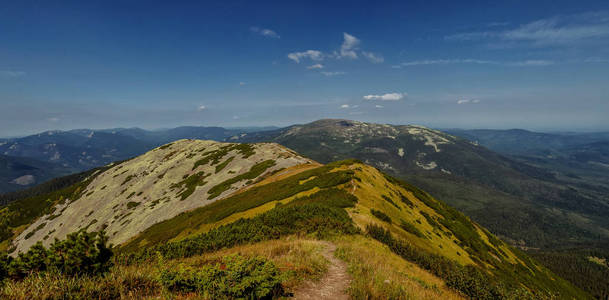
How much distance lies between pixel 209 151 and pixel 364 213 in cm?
10077

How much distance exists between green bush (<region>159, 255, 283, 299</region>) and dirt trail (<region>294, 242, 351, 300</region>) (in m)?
1.71

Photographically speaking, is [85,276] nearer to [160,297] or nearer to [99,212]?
A: [160,297]

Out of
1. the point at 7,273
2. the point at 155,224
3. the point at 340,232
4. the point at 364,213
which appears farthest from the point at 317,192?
the point at 155,224

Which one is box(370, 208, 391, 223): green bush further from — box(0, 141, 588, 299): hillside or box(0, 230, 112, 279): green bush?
box(0, 230, 112, 279): green bush

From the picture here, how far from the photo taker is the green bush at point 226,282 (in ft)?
24.3

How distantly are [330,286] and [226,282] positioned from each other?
4.88m

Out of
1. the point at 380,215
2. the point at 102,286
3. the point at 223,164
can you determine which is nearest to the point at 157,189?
the point at 223,164

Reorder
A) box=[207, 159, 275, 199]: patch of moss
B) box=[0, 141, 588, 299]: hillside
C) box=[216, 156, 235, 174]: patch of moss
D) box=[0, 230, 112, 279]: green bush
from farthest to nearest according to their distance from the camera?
1. box=[216, 156, 235, 174]: patch of moss
2. box=[207, 159, 275, 199]: patch of moss
3. box=[0, 141, 588, 299]: hillside
4. box=[0, 230, 112, 279]: green bush

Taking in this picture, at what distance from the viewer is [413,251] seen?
60.8 ft

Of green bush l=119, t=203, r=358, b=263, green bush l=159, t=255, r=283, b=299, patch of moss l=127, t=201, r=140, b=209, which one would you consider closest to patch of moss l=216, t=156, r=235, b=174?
patch of moss l=127, t=201, r=140, b=209

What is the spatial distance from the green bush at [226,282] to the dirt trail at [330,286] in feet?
5.60

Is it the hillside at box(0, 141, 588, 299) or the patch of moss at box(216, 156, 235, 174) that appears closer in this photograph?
the hillside at box(0, 141, 588, 299)

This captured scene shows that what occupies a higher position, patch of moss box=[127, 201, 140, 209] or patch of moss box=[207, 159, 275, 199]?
patch of moss box=[207, 159, 275, 199]

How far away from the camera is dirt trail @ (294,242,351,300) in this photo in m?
9.45
